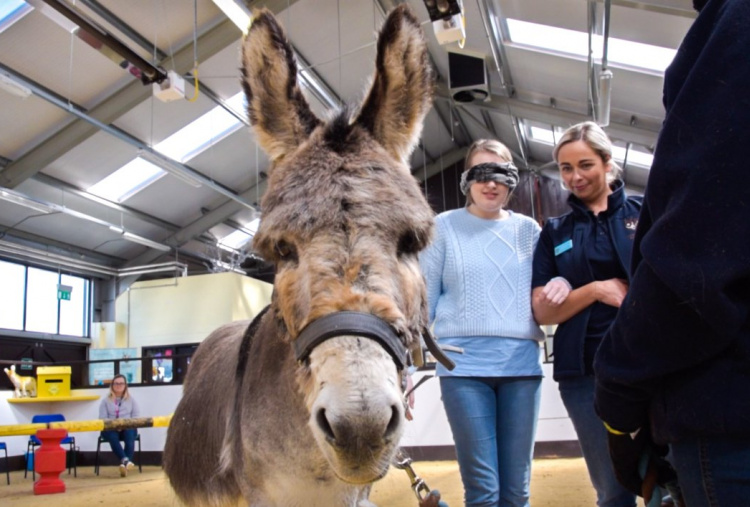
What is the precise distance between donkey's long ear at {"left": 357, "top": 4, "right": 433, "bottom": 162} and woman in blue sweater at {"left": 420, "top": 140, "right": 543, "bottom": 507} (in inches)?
27.7

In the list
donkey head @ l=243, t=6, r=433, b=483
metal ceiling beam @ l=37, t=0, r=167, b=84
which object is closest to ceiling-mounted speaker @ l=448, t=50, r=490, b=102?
metal ceiling beam @ l=37, t=0, r=167, b=84

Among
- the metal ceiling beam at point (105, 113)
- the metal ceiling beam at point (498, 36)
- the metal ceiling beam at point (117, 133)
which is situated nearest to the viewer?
the metal ceiling beam at point (498, 36)

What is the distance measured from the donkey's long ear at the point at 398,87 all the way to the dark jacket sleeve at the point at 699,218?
95cm

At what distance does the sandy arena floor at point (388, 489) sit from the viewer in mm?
5574

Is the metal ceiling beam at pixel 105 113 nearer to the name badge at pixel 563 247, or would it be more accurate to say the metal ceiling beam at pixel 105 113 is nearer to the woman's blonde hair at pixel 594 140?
the woman's blonde hair at pixel 594 140

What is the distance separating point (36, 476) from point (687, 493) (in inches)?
444

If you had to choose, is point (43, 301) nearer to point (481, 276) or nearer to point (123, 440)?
point (123, 440)

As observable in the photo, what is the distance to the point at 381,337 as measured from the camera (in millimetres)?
1322

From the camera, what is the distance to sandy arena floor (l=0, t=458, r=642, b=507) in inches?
219

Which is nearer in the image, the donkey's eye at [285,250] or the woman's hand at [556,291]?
the donkey's eye at [285,250]

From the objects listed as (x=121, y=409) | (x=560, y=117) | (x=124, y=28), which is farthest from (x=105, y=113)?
(x=560, y=117)

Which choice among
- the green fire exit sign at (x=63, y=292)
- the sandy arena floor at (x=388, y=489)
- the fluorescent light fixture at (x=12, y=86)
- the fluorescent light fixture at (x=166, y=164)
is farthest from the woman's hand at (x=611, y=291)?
the green fire exit sign at (x=63, y=292)

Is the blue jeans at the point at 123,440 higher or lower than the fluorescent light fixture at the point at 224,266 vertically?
lower

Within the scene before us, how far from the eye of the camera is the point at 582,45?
10625 millimetres
